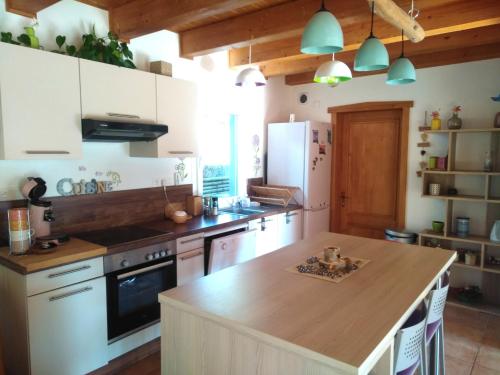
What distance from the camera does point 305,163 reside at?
14.4 ft

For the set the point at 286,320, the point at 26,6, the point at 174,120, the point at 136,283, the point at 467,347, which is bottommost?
the point at 467,347

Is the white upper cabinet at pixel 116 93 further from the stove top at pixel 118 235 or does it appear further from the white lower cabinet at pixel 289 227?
the white lower cabinet at pixel 289 227

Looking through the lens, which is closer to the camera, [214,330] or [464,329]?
[214,330]

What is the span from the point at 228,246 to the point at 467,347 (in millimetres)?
2128

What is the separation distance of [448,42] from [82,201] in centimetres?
353

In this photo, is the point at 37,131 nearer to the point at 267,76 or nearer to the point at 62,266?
the point at 62,266

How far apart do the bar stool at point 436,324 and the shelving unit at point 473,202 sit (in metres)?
1.73

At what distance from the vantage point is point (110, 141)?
2.93 m

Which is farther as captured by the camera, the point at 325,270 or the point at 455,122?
the point at 455,122

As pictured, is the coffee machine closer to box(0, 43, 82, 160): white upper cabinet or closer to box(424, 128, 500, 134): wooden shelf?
box(0, 43, 82, 160): white upper cabinet

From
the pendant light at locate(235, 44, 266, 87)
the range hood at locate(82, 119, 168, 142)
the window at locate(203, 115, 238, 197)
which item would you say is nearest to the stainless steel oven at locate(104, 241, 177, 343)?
the range hood at locate(82, 119, 168, 142)

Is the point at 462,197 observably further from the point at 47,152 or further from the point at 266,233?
the point at 47,152

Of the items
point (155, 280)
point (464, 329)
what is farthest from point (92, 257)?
point (464, 329)

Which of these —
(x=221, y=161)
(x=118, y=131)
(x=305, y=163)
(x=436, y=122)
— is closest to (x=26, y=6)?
(x=118, y=131)
